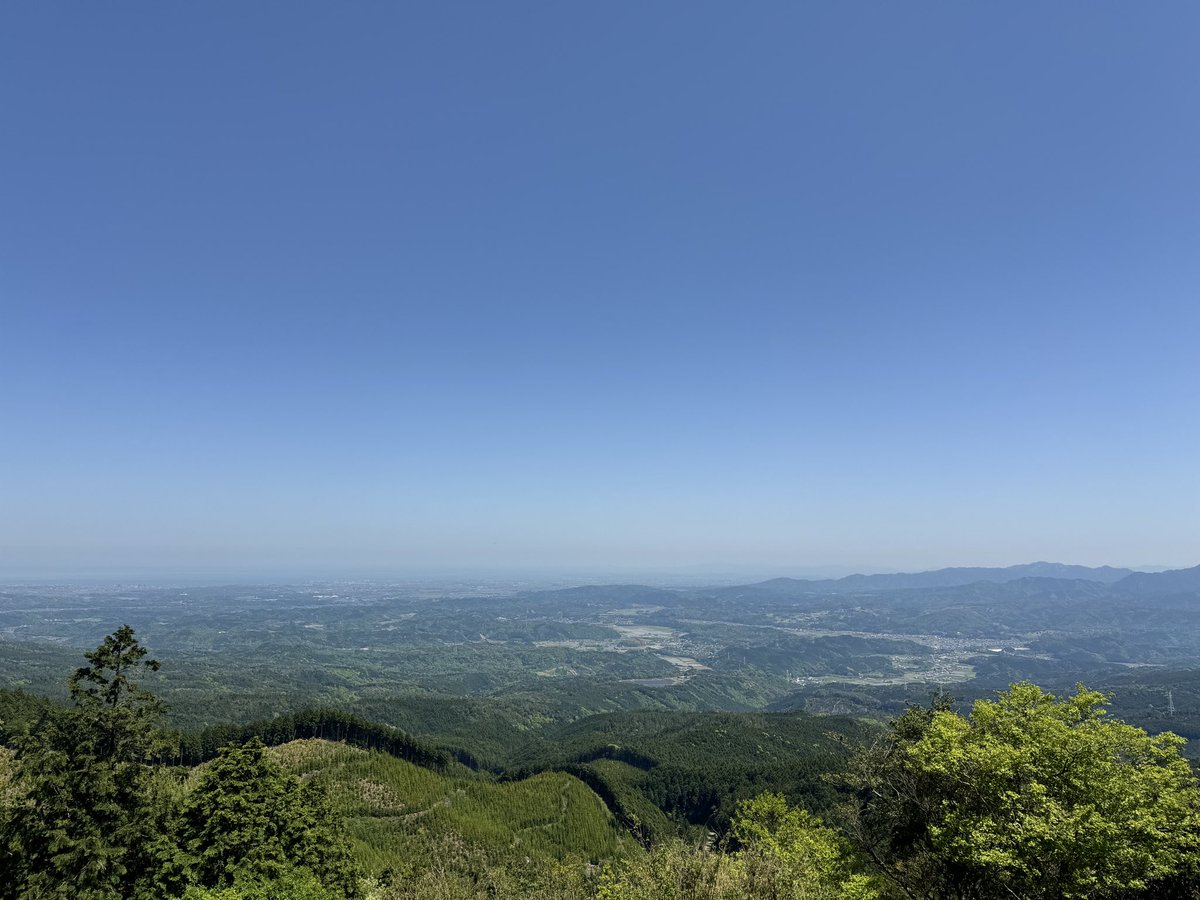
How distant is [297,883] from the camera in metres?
31.2

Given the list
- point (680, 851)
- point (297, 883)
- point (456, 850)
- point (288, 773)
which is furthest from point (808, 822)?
point (456, 850)

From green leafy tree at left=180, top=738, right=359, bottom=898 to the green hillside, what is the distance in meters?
56.9

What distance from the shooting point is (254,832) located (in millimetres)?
37031

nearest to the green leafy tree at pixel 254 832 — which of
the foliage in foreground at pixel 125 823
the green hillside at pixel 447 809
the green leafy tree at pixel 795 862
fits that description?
the foliage in foreground at pixel 125 823

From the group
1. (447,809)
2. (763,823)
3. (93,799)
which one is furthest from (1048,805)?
(447,809)

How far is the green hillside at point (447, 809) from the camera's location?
334ft

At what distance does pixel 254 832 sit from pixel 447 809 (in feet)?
292

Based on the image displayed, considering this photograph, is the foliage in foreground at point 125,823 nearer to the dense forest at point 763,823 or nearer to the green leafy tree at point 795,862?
the dense forest at point 763,823

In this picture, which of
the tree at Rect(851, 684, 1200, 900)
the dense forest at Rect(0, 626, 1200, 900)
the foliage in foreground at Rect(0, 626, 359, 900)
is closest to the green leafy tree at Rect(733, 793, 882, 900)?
the dense forest at Rect(0, 626, 1200, 900)

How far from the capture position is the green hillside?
102 m

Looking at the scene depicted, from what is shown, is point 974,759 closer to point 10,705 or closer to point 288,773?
point 288,773

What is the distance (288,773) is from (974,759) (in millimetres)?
51669

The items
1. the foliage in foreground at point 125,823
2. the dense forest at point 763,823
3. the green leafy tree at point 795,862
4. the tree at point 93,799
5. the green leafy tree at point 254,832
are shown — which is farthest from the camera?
the green leafy tree at point 254,832

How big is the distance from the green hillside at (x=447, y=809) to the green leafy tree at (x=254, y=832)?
56.9 metres
